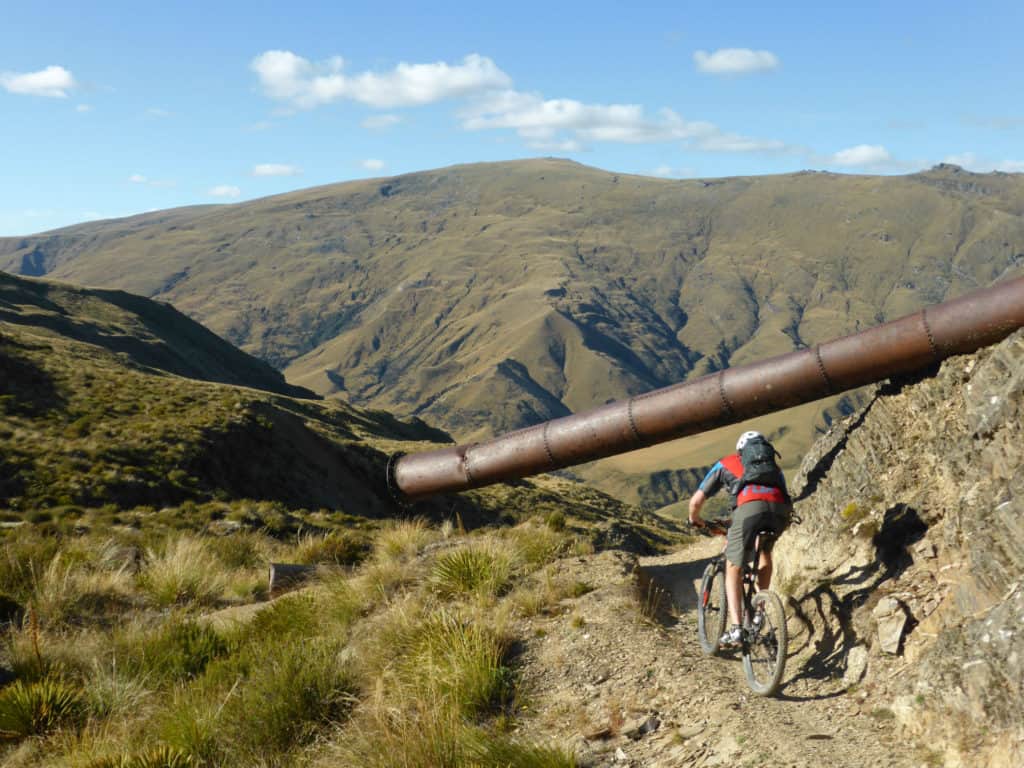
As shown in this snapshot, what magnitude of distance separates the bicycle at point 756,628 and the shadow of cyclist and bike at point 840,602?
0.39 meters

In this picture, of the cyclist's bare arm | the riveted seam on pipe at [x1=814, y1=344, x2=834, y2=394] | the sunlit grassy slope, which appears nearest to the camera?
the cyclist's bare arm

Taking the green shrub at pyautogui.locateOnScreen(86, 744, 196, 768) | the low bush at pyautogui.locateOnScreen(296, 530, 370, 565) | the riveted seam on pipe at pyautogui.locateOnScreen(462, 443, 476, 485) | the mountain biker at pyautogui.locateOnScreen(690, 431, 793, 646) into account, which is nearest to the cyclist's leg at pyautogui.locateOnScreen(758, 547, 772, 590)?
the mountain biker at pyautogui.locateOnScreen(690, 431, 793, 646)

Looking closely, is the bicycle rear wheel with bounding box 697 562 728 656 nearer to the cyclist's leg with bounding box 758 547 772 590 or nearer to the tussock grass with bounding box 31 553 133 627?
the cyclist's leg with bounding box 758 547 772 590

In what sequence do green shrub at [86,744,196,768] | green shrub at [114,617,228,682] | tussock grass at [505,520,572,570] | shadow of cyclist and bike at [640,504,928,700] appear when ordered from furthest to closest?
1. tussock grass at [505,520,572,570]
2. green shrub at [114,617,228,682]
3. shadow of cyclist and bike at [640,504,928,700]
4. green shrub at [86,744,196,768]

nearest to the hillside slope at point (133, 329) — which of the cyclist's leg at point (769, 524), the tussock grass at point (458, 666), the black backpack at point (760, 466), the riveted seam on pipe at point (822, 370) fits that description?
the riveted seam on pipe at point (822, 370)

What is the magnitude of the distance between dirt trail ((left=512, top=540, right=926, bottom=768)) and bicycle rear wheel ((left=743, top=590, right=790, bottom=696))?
163 mm

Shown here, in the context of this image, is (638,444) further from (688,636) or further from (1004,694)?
(1004,694)

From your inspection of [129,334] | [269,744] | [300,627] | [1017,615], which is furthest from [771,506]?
[129,334]

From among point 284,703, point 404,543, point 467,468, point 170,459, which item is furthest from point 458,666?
point 170,459

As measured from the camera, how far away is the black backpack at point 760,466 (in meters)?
7.31

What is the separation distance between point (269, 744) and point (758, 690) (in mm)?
4327

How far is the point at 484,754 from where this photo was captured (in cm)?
582

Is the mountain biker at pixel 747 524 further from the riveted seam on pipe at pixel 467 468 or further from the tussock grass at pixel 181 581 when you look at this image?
the tussock grass at pixel 181 581

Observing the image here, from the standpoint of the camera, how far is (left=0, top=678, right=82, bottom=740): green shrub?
280 inches
